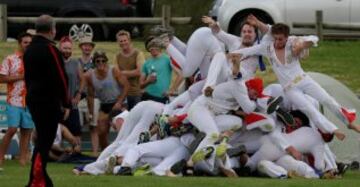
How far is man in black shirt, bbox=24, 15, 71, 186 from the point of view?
1495cm

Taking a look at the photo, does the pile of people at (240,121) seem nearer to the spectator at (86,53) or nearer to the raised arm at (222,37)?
the raised arm at (222,37)

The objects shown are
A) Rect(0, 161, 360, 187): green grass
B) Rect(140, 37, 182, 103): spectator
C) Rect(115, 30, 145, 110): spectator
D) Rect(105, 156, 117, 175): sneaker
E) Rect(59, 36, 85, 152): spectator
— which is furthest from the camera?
Rect(115, 30, 145, 110): spectator

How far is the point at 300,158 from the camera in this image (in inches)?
687

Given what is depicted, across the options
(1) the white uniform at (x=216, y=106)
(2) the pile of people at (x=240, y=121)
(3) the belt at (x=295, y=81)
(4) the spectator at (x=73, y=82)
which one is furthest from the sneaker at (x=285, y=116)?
(4) the spectator at (x=73, y=82)

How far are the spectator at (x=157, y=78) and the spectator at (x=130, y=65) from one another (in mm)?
192

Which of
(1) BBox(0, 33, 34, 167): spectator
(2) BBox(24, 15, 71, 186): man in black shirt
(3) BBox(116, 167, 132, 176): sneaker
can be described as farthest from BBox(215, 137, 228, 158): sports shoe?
(1) BBox(0, 33, 34, 167): spectator

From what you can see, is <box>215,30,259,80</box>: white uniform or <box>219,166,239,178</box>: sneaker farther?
<box>215,30,259,80</box>: white uniform

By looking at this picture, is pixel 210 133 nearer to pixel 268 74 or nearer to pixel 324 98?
pixel 324 98

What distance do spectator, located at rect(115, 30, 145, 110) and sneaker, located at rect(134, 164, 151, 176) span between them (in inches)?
160

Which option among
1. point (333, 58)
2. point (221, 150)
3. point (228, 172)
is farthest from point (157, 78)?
point (333, 58)

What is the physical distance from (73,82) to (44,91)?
567cm

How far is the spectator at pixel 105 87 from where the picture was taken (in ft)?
68.9

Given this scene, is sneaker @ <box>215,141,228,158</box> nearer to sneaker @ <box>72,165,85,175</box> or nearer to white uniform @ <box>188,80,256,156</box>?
white uniform @ <box>188,80,256,156</box>

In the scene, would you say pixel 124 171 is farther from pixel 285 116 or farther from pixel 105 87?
pixel 105 87
